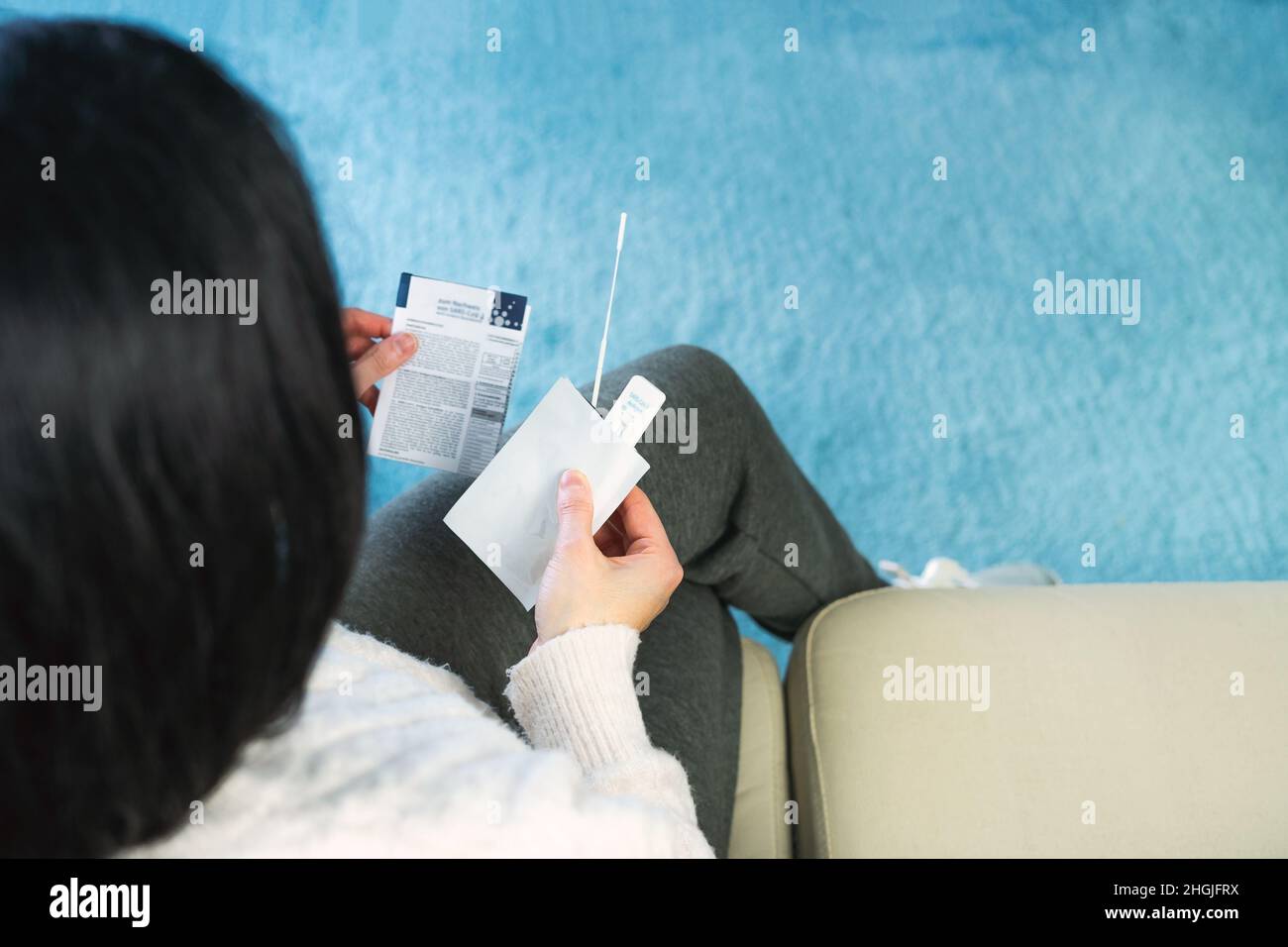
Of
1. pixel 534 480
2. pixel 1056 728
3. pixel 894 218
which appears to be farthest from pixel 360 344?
pixel 894 218

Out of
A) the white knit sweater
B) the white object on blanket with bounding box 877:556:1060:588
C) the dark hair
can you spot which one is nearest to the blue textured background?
the white object on blanket with bounding box 877:556:1060:588

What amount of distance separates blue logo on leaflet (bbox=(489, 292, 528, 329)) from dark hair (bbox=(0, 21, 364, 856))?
308 mm

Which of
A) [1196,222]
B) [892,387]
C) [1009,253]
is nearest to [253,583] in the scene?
[892,387]

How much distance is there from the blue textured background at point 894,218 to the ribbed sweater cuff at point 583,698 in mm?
668

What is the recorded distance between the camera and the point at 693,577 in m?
0.76

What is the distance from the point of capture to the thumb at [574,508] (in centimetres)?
58

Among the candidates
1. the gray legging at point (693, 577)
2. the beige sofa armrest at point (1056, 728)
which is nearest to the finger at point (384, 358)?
the gray legging at point (693, 577)

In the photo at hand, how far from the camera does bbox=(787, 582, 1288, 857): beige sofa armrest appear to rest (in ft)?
1.96

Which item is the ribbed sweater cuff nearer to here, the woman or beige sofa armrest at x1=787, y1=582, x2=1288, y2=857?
the woman

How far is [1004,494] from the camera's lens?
113 centimetres

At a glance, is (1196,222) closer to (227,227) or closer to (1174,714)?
(1174,714)

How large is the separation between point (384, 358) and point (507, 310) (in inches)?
3.3

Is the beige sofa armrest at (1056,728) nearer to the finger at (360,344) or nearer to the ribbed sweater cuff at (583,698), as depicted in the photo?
the ribbed sweater cuff at (583,698)
